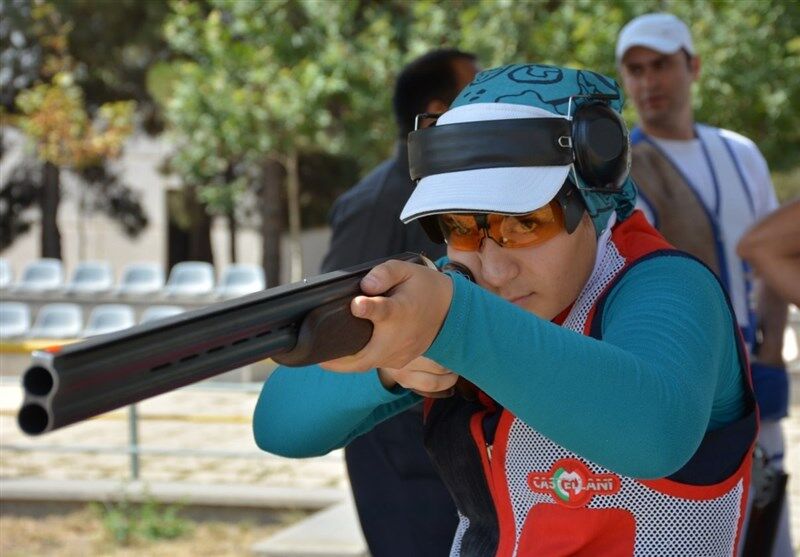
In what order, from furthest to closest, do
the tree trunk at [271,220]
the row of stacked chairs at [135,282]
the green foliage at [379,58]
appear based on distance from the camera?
the tree trunk at [271,220] < the green foliage at [379,58] < the row of stacked chairs at [135,282]

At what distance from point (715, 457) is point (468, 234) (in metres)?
0.44

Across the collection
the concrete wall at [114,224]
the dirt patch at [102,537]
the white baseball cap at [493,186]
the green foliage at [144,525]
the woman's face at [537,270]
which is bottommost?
the concrete wall at [114,224]

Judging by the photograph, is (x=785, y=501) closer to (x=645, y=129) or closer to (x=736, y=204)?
(x=736, y=204)

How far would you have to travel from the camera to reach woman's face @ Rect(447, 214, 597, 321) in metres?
1.63

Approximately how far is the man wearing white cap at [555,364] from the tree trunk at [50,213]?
2656cm

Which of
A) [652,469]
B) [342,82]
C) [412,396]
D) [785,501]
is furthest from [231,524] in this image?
[342,82]

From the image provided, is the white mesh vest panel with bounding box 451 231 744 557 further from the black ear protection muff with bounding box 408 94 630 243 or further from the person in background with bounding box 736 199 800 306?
the person in background with bounding box 736 199 800 306

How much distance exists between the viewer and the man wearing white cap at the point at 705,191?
3.32m

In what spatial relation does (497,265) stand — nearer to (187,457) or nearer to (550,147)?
(550,147)

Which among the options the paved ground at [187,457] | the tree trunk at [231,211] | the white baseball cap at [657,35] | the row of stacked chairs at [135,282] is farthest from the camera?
the tree trunk at [231,211]

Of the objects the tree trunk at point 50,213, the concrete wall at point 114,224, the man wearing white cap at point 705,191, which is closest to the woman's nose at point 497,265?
the man wearing white cap at point 705,191

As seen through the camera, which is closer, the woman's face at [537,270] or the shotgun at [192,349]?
the shotgun at [192,349]

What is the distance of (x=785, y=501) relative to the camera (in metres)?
3.07

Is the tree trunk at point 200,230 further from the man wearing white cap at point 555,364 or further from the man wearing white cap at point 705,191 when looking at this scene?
the man wearing white cap at point 555,364
